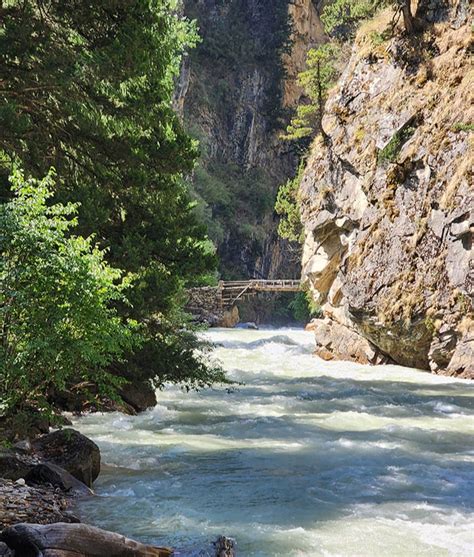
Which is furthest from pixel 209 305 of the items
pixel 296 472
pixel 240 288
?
pixel 296 472

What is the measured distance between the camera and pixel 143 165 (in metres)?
11.2

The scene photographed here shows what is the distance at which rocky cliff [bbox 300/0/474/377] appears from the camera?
16.3m

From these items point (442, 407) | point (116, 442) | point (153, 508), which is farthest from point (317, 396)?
point (153, 508)

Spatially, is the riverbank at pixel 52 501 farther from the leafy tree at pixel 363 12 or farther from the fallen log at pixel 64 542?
the leafy tree at pixel 363 12

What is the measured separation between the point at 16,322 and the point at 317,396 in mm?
8817

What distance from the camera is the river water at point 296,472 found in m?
5.20

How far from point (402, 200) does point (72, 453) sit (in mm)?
13823

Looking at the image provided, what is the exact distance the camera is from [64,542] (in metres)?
3.91

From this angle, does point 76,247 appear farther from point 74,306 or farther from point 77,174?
point 77,174

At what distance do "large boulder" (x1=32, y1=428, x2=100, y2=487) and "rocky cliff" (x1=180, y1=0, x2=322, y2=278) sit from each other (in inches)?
1674

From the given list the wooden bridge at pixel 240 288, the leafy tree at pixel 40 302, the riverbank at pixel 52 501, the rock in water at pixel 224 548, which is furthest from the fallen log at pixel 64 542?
the wooden bridge at pixel 240 288

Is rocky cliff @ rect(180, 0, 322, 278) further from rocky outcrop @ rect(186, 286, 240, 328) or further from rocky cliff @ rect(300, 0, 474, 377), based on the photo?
rocky cliff @ rect(300, 0, 474, 377)

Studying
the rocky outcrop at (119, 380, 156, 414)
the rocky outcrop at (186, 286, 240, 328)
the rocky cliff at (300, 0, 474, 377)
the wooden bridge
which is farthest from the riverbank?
the rocky outcrop at (186, 286, 240, 328)

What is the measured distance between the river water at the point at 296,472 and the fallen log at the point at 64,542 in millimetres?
617
